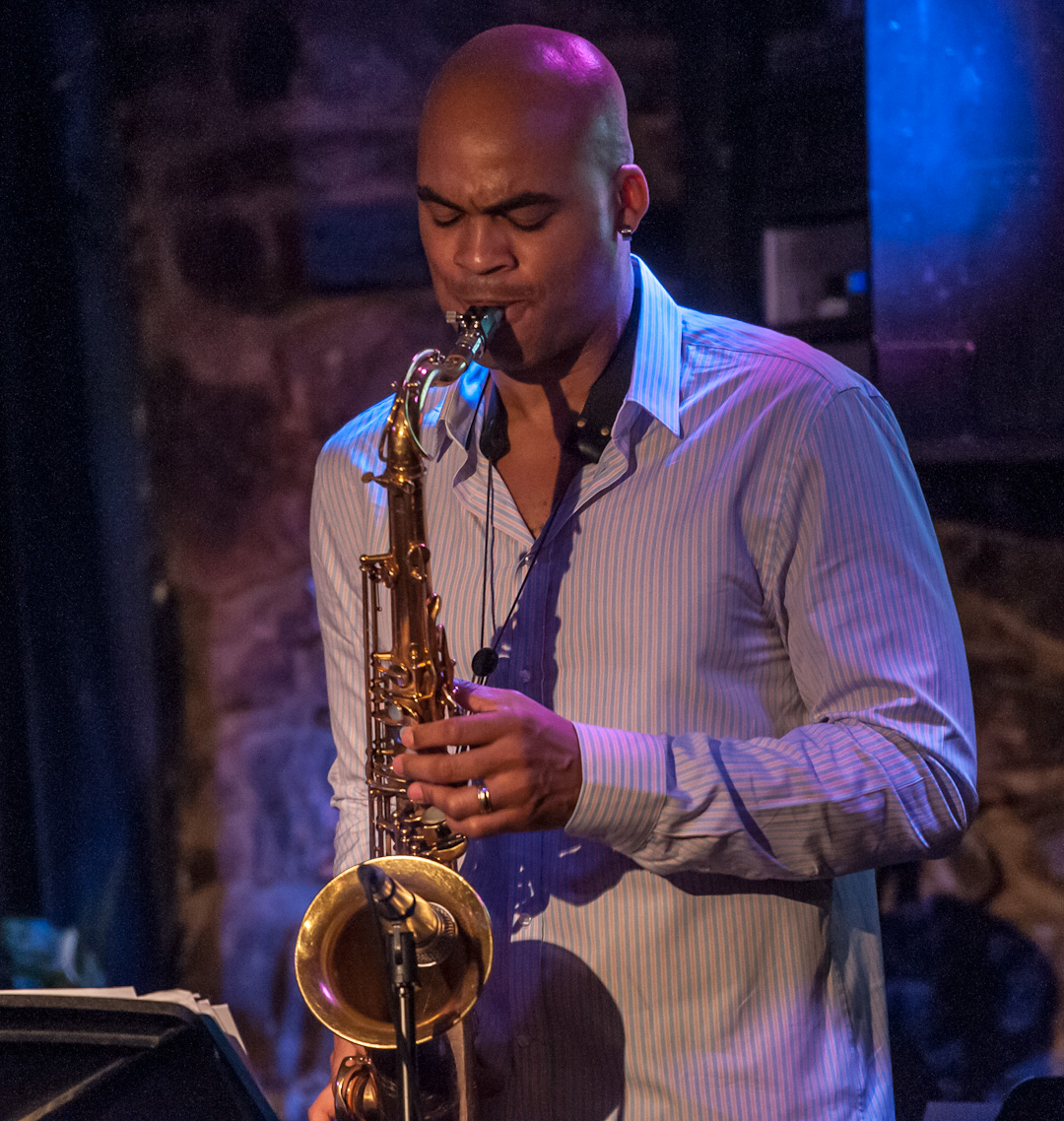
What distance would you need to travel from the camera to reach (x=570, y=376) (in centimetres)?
191

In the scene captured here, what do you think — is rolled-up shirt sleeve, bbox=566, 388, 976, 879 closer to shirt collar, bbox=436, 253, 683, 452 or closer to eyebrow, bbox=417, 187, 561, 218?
shirt collar, bbox=436, 253, 683, 452

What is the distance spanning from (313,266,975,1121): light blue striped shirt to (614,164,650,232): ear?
224 mm

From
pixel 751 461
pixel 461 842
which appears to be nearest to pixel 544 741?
pixel 461 842

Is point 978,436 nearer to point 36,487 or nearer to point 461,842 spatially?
point 461,842

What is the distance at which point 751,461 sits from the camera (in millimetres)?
1707

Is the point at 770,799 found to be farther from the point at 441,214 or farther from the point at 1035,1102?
the point at 441,214

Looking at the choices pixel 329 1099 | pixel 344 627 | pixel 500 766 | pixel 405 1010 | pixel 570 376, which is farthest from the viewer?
pixel 344 627

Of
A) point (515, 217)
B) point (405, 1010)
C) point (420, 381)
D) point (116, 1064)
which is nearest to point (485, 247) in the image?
point (515, 217)

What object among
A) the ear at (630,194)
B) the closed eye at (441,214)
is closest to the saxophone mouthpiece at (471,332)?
the closed eye at (441,214)

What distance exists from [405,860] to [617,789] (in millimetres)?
289

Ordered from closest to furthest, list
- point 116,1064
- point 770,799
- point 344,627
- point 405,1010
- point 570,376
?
point 405,1010 < point 770,799 < point 116,1064 < point 570,376 < point 344,627

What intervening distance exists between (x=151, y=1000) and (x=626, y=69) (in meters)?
2.12

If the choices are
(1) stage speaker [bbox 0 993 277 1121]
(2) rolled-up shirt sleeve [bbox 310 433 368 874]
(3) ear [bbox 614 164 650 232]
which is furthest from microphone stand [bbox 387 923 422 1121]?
(3) ear [bbox 614 164 650 232]

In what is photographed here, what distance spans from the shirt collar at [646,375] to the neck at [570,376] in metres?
0.03
